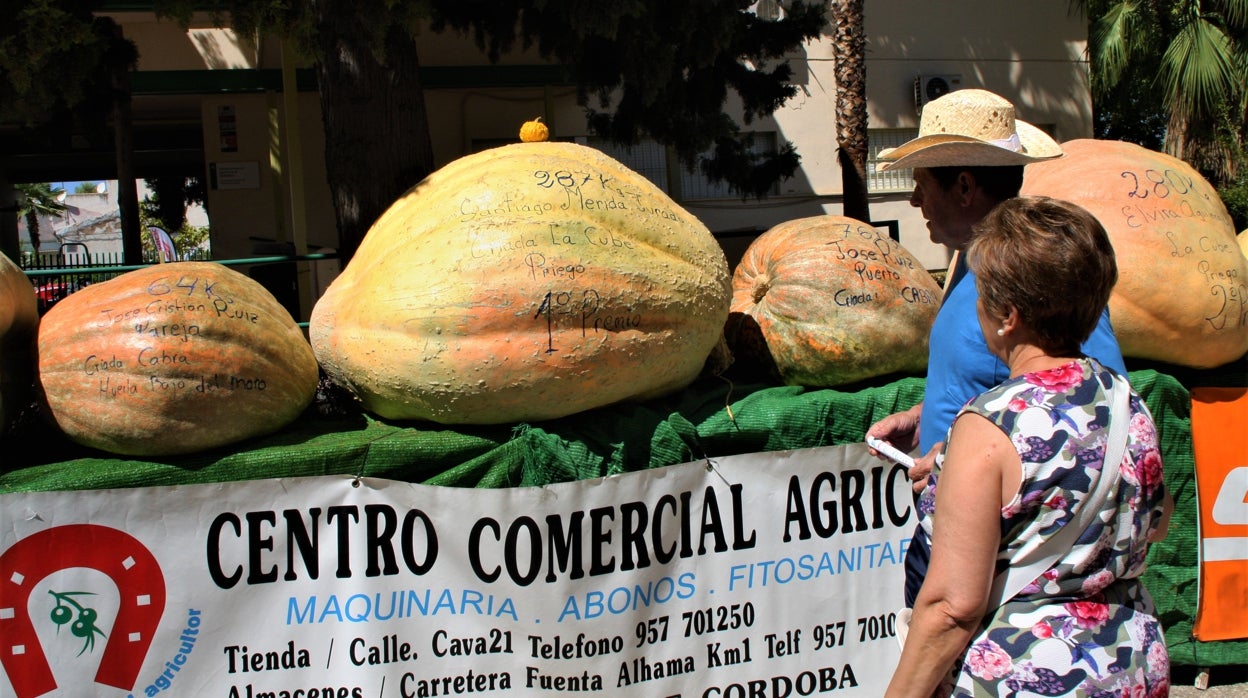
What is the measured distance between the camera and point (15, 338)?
2.86 metres

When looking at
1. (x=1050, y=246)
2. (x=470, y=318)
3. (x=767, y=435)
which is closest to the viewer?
(x=1050, y=246)

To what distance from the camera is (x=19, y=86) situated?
3131mm

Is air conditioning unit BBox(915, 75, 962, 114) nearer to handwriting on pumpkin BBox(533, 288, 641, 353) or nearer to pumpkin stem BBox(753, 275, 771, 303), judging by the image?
pumpkin stem BBox(753, 275, 771, 303)

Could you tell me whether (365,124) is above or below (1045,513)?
above

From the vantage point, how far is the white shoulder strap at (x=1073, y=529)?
163cm

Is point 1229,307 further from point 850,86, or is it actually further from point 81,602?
point 850,86

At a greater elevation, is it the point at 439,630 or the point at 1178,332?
the point at 1178,332

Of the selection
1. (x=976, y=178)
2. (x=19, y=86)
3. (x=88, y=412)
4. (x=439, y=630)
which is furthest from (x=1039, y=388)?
(x=19, y=86)

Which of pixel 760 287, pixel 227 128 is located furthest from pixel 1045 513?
pixel 227 128

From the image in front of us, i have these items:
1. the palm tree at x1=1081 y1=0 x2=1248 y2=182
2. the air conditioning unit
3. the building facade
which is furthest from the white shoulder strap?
the palm tree at x1=1081 y1=0 x2=1248 y2=182

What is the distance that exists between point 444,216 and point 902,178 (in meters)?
13.1

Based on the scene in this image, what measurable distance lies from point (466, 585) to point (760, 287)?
5.21 ft

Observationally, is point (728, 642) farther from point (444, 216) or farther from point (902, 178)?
point (902, 178)

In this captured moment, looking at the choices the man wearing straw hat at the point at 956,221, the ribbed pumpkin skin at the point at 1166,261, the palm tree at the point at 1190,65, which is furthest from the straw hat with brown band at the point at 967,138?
the palm tree at the point at 1190,65
